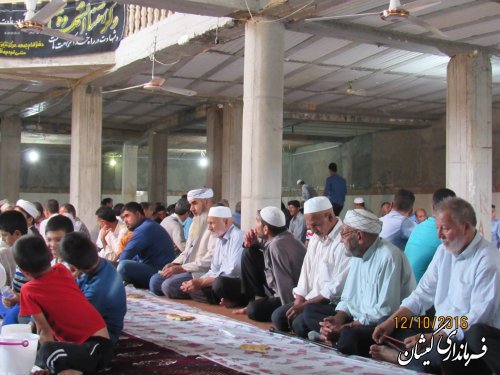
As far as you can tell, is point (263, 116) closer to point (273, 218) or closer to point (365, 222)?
point (273, 218)

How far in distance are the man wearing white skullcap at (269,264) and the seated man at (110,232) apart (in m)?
2.50

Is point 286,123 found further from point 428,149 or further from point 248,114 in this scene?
point 248,114

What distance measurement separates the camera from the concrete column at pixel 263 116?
7.69m

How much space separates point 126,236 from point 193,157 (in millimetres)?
16861

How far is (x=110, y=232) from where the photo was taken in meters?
8.51

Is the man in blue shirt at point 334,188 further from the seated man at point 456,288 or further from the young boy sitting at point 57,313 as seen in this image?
the young boy sitting at point 57,313

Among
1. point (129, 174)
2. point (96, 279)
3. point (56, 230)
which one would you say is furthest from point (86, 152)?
point (96, 279)

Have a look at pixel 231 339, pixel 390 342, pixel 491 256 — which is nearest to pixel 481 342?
pixel 491 256

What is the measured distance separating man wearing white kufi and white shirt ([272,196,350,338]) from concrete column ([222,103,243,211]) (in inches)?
351

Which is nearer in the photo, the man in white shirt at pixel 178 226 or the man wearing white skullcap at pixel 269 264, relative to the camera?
the man wearing white skullcap at pixel 269 264

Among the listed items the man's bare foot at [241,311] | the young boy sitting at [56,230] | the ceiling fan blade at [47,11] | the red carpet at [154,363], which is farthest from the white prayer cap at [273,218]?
the ceiling fan blade at [47,11]

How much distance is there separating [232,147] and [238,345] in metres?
9.70

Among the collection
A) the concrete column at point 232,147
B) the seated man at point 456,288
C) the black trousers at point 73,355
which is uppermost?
the concrete column at point 232,147

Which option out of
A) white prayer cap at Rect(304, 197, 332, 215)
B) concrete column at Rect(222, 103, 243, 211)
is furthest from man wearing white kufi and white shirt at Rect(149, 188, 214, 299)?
concrete column at Rect(222, 103, 243, 211)
